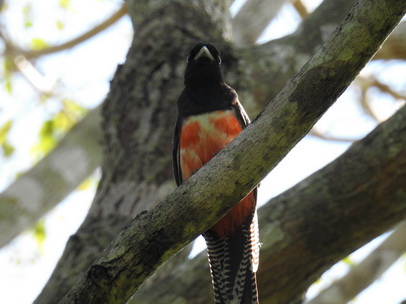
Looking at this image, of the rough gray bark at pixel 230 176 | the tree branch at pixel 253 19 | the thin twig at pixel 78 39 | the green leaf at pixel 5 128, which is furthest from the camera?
the green leaf at pixel 5 128

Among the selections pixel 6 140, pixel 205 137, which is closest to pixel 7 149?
pixel 6 140

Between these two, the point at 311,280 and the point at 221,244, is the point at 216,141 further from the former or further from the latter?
the point at 311,280

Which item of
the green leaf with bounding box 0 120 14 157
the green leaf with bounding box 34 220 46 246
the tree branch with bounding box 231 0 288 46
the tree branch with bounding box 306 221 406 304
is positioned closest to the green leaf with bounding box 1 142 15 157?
the green leaf with bounding box 0 120 14 157

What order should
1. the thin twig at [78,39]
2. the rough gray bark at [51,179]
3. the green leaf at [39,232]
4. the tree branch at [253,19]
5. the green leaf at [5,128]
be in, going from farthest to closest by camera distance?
the green leaf at [5,128], the green leaf at [39,232], the thin twig at [78,39], the tree branch at [253,19], the rough gray bark at [51,179]

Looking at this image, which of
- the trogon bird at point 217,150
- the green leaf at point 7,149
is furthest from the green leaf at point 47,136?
the trogon bird at point 217,150

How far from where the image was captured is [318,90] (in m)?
2.56

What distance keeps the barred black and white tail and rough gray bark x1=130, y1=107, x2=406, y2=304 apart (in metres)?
0.07

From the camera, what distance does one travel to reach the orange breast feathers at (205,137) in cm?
421

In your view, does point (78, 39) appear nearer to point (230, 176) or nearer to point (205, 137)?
point (205, 137)

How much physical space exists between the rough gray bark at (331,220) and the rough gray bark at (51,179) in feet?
4.78

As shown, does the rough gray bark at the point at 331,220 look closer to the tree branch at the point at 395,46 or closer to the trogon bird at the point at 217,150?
the trogon bird at the point at 217,150

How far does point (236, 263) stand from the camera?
3.96 m

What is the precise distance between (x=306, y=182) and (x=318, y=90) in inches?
57.3

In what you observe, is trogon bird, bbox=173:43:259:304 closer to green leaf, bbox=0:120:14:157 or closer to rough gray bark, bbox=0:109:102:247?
rough gray bark, bbox=0:109:102:247
